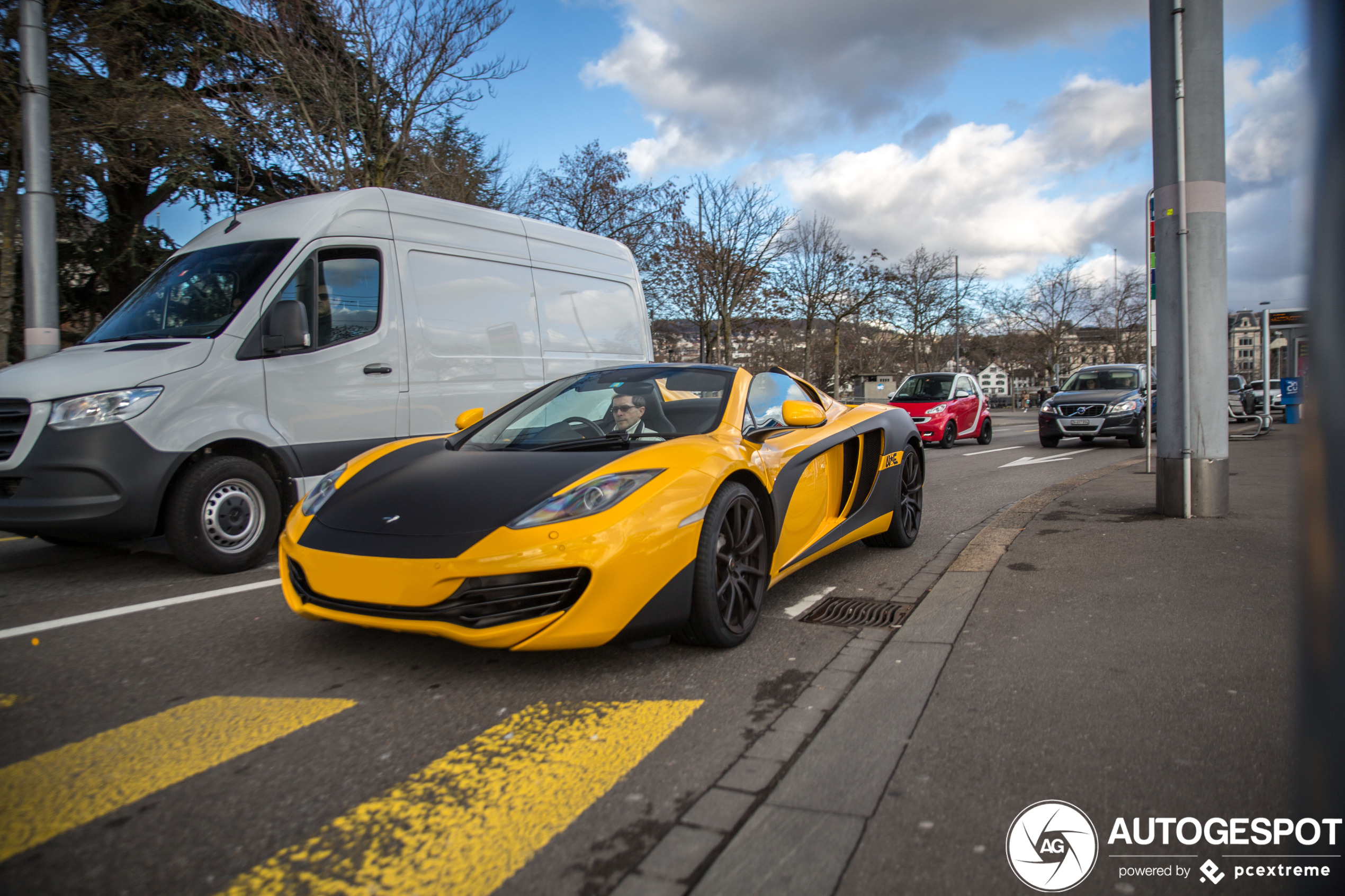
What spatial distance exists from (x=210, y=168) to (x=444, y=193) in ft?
14.0

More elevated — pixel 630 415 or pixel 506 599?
pixel 630 415

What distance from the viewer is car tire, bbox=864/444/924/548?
554 cm

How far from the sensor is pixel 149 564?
534cm

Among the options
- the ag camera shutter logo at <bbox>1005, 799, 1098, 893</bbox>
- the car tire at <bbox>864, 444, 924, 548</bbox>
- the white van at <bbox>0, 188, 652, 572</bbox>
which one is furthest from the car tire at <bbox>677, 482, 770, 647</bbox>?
the car tire at <bbox>864, 444, 924, 548</bbox>

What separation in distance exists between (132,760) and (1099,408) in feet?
50.5

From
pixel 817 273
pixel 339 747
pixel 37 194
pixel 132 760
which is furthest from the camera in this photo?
pixel 817 273

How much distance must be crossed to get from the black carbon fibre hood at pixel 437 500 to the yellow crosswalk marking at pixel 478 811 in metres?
0.70

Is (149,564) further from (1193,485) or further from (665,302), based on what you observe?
(665,302)

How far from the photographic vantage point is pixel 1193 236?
19.4ft

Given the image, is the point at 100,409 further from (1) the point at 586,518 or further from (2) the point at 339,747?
(1) the point at 586,518

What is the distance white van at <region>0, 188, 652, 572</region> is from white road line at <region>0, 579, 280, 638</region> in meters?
0.46

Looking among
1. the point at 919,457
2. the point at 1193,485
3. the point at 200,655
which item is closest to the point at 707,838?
the point at 200,655

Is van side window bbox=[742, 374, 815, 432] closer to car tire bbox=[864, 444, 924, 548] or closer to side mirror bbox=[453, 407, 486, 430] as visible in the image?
car tire bbox=[864, 444, 924, 548]

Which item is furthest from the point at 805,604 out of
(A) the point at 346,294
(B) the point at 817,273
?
(B) the point at 817,273
